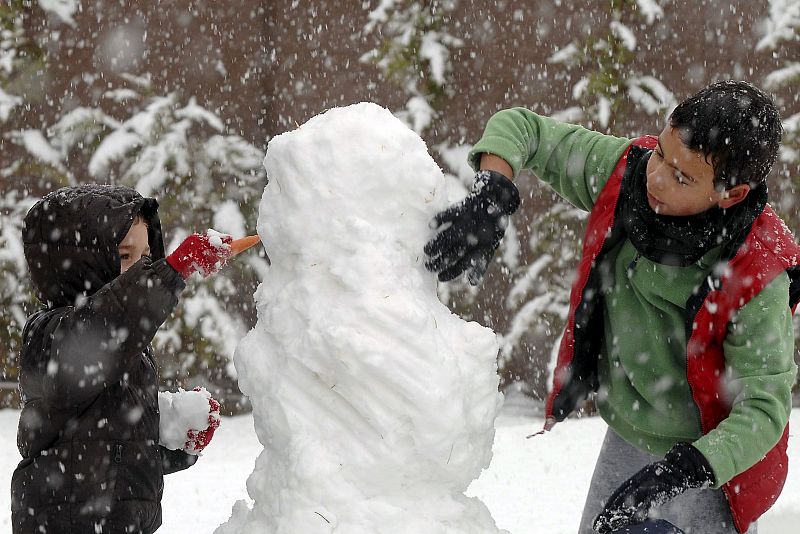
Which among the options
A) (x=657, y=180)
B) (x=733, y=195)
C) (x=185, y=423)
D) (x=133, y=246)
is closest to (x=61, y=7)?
(x=133, y=246)

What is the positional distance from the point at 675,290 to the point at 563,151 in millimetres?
495

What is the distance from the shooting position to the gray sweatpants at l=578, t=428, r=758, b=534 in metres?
2.14

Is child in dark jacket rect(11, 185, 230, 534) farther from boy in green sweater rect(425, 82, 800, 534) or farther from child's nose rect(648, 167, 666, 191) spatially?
child's nose rect(648, 167, 666, 191)

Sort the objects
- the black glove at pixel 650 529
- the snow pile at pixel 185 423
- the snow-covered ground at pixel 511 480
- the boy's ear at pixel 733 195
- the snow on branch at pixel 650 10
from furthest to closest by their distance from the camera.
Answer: the snow on branch at pixel 650 10
the snow-covered ground at pixel 511 480
the snow pile at pixel 185 423
the boy's ear at pixel 733 195
the black glove at pixel 650 529

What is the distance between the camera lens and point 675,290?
82.6 inches

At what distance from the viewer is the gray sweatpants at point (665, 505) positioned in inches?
84.3

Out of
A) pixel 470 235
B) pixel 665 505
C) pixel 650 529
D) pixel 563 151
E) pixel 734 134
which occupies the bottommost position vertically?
pixel 650 529

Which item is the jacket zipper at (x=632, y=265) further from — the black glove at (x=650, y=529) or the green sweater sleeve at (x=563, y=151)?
the black glove at (x=650, y=529)

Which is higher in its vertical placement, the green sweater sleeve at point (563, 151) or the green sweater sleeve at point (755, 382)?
the green sweater sleeve at point (563, 151)

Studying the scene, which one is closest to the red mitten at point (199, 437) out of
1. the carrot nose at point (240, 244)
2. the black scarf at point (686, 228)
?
the carrot nose at point (240, 244)

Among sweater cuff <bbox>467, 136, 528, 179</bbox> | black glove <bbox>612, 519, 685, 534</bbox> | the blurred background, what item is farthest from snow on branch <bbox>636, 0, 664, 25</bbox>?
black glove <bbox>612, 519, 685, 534</bbox>

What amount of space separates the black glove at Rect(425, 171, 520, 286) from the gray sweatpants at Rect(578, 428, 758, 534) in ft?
2.19

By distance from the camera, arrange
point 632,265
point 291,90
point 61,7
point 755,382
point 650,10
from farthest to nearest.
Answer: point 291,90, point 650,10, point 61,7, point 632,265, point 755,382

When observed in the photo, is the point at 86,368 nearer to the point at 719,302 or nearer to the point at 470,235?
the point at 470,235
